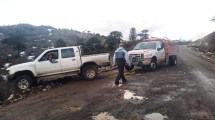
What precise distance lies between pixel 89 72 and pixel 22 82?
363 centimetres

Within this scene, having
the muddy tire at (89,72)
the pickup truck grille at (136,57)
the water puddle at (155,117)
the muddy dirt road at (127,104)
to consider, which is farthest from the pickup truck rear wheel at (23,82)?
the water puddle at (155,117)

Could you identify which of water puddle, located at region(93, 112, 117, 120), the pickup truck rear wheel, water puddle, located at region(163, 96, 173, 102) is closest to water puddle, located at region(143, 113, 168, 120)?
water puddle, located at region(93, 112, 117, 120)

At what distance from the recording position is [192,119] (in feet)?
22.8

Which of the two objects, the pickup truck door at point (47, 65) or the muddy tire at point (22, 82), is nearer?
the muddy tire at point (22, 82)

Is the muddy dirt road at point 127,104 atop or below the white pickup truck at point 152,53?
below

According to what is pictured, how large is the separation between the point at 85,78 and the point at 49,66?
213cm

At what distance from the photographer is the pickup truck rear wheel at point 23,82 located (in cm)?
1313

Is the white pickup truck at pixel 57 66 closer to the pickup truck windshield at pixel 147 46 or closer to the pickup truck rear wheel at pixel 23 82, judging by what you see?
the pickup truck rear wheel at pixel 23 82

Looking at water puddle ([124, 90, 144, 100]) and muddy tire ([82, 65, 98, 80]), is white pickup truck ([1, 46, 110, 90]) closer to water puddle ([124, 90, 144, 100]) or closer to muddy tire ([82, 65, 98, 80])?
muddy tire ([82, 65, 98, 80])

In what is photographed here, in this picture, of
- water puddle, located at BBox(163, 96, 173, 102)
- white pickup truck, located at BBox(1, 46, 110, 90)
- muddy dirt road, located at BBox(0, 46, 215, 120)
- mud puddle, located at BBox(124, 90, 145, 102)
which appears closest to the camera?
muddy dirt road, located at BBox(0, 46, 215, 120)

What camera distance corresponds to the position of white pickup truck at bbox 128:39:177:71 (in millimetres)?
16766

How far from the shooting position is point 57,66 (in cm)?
1398

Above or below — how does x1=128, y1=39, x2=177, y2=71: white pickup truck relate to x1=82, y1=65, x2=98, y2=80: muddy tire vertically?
above

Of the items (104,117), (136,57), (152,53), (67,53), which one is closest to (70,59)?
(67,53)
